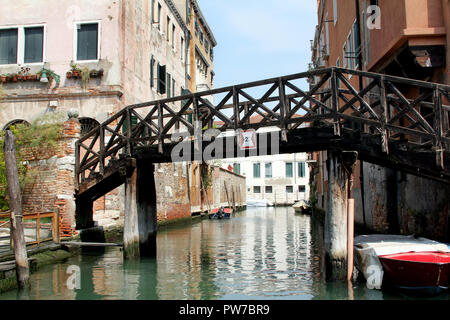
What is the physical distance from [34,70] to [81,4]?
299 cm

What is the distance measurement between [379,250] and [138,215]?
19.3 feet

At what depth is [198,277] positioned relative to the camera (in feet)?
30.5

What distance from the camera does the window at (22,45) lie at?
17.0m

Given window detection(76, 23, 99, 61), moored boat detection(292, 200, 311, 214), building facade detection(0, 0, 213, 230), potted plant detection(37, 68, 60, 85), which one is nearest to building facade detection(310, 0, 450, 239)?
building facade detection(0, 0, 213, 230)

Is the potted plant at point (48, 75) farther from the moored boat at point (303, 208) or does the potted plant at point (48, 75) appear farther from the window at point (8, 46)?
the moored boat at point (303, 208)

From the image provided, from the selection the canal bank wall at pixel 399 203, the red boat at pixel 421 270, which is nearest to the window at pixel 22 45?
the canal bank wall at pixel 399 203

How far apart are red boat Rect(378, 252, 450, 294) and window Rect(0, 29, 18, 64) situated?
15.1 metres

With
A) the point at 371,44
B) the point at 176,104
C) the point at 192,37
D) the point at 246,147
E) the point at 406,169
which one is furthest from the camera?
the point at 192,37

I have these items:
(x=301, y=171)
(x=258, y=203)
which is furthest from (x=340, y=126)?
(x=301, y=171)

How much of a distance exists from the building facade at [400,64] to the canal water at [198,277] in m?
A: 1.97

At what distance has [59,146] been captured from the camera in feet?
41.8

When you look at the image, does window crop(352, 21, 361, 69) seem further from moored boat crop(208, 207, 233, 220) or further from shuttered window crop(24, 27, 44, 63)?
moored boat crop(208, 207, 233, 220)

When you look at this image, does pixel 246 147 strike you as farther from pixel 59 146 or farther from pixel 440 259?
pixel 59 146
